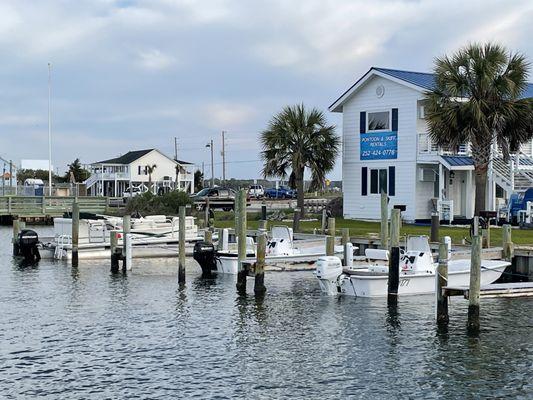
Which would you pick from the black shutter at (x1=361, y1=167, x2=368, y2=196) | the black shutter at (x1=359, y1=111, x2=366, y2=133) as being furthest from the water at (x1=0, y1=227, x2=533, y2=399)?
the black shutter at (x1=359, y1=111, x2=366, y2=133)

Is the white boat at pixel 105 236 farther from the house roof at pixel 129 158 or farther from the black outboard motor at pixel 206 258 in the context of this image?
the house roof at pixel 129 158

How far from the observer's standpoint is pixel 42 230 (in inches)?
2263

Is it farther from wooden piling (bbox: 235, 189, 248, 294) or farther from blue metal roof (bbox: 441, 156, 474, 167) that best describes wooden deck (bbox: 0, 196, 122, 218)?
wooden piling (bbox: 235, 189, 248, 294)

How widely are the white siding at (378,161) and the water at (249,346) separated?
693 inches

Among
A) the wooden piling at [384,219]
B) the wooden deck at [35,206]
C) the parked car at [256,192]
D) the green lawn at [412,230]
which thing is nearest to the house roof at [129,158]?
the parked car at [256,192]

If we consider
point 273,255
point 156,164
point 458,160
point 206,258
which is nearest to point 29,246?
point 206,258

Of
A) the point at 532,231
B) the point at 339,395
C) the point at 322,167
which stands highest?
the point at 322,167

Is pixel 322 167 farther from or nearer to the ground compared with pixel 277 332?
farther from the ground

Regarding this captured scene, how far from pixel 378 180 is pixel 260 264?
20872 millimetres

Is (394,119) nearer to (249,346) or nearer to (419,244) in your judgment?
(419,244)

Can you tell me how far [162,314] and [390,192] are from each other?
23.9 meters

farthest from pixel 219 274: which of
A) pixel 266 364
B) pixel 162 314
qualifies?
pixel 266 364

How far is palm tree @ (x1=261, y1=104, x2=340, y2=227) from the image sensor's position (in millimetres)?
45844

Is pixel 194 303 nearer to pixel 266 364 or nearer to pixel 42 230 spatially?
pixel 266 364
